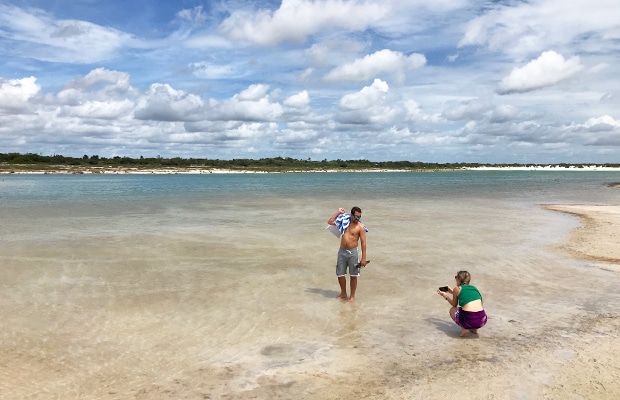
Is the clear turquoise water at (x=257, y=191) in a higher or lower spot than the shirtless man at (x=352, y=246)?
lower

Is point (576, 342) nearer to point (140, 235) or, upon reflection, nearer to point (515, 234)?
point (515, 234)

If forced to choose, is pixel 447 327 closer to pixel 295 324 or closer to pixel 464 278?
pixel 464 278

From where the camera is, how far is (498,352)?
7.95 m

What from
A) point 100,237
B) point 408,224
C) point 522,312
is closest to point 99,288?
point 100,237

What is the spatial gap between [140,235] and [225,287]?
10.00 metres

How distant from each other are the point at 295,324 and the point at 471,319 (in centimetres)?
333

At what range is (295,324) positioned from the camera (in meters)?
9.51

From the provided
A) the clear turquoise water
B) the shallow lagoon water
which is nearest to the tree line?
the clear turquoise water

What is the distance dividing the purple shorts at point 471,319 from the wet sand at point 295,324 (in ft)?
0.92

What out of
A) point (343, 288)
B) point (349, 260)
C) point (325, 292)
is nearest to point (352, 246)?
point (349, 260)

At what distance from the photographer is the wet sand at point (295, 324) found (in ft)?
22.6

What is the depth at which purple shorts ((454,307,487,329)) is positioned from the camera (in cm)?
842

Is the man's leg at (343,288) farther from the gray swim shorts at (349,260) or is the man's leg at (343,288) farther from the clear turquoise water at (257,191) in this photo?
the clear turquoise water at (257,191)

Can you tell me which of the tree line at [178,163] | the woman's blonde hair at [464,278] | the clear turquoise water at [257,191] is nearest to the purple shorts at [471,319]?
the woman's blonde hair at [464,278]
